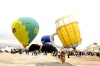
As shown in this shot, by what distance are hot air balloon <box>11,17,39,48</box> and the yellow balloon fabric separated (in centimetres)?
1246

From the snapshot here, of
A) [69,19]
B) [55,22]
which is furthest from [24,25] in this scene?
[69,19]

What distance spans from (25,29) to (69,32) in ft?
48.4

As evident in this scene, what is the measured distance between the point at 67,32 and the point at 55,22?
3.51m

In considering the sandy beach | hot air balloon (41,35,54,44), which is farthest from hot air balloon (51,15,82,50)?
hot air balloon (41,35,54,44)

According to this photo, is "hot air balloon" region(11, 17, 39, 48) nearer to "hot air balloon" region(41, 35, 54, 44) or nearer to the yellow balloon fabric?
the yellow balloon fabric

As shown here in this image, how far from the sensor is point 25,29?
4669 cm

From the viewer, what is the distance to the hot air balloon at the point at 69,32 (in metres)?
34.7

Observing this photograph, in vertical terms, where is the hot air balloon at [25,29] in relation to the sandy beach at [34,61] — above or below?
above


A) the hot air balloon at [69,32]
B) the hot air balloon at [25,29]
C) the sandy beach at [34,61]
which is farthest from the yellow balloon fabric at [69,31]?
the hot air balloon at [25,29]

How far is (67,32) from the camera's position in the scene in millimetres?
35156

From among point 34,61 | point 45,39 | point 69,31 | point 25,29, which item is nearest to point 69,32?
point 69,31

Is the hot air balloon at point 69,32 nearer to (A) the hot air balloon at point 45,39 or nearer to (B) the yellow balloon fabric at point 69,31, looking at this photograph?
(B) the yellow balloon fabric at point 69,31

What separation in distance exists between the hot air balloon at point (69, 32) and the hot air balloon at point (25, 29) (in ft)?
40.9

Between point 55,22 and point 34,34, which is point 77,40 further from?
point 34,34
